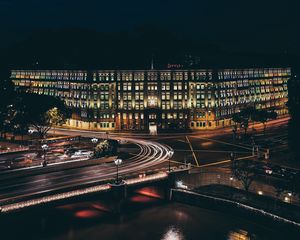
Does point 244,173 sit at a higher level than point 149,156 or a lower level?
lower

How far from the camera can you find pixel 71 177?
274 feet

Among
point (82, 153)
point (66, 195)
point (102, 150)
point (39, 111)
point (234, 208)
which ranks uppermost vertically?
point (39, 111)

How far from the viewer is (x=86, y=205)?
8388cm

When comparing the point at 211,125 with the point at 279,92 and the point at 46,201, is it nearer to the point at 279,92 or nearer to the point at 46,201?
the point at 279,92

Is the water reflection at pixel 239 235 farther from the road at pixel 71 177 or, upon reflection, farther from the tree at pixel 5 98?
the tree at pixel 5 98

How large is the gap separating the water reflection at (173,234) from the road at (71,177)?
56.1 ft

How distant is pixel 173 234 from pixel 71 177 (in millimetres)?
23228

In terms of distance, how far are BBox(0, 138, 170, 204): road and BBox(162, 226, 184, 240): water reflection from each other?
17.1m

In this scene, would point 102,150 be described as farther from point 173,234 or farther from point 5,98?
point 5,98

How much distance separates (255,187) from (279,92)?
116530mm

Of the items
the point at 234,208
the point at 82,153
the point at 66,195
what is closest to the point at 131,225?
the point at 66,195

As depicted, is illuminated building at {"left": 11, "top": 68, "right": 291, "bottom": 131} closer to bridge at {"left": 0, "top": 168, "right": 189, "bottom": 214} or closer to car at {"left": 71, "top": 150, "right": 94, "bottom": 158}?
car at {"left": 71, "top": 150, "right": 94, "bottom": 158}

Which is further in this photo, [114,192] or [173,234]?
[114,192]

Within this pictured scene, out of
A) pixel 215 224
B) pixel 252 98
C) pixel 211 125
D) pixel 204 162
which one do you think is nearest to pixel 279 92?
pixel 252 98
